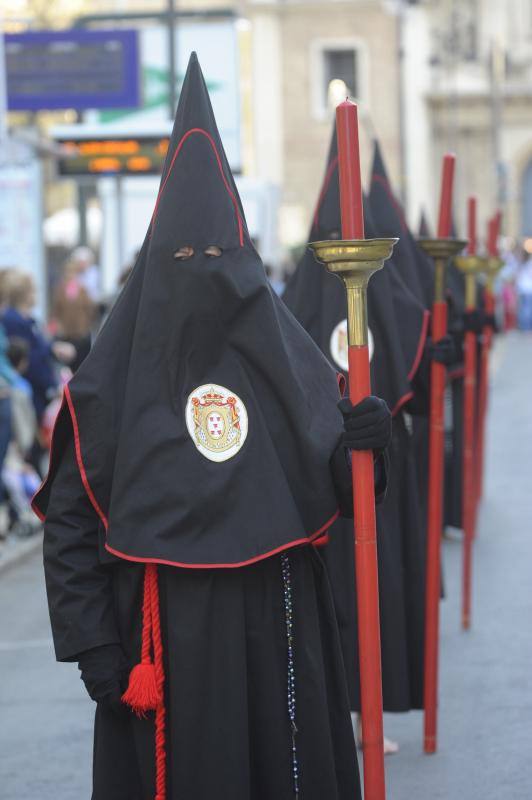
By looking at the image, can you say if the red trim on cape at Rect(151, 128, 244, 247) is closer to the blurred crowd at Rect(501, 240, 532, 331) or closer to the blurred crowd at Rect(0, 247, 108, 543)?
the blurred crowd at Rect(0, 247, 108, 543)

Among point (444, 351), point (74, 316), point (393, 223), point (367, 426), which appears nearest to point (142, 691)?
point (367, 426)

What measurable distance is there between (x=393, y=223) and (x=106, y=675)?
323 centimetres

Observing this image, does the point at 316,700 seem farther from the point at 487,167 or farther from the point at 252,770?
the point at 487,167

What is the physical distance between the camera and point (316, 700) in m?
3.51

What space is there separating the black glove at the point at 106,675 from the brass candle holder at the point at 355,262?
3.02 ft

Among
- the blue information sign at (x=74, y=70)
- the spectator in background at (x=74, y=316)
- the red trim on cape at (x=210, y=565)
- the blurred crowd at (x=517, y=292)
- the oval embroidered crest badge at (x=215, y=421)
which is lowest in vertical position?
the blurred crowd at (x=517, y=292)

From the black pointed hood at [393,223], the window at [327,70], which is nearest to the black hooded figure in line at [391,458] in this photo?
the black pointed hood at [393,223]

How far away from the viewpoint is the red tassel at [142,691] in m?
3.41

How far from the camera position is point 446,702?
6.33 metres

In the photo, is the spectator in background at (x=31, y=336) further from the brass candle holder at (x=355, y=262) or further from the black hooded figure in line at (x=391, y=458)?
the brass candle holder at (x=355, y=262)

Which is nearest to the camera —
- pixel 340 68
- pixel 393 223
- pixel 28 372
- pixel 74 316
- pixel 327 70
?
pixel 393 223

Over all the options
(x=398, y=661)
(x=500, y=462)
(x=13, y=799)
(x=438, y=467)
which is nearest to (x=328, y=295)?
(x=438, y=467)

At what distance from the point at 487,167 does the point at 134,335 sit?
2034 inches

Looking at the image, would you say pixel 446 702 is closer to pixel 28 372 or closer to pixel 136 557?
pixel 136 557
